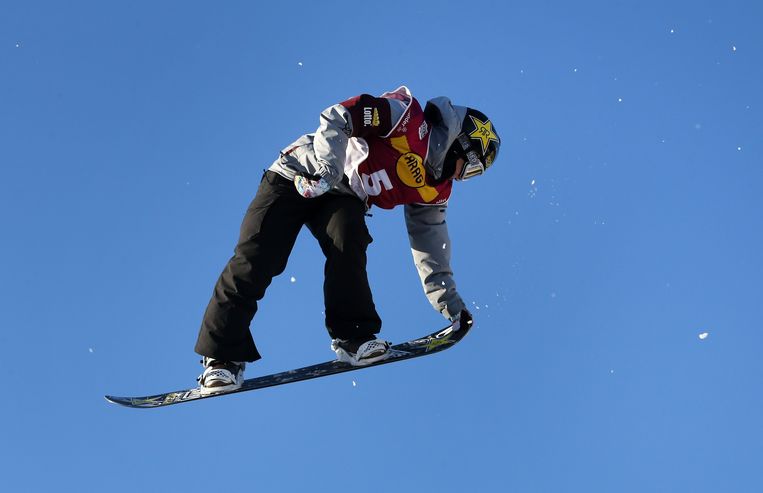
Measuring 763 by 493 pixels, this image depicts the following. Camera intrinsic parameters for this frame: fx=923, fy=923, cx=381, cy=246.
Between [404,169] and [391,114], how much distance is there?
18.0 inches

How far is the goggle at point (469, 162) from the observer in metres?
7.26

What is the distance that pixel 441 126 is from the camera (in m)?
7.25

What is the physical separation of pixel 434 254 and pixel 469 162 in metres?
0.88

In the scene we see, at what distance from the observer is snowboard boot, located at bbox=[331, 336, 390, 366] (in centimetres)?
706

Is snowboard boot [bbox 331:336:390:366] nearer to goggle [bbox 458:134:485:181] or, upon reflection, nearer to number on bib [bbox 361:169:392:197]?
number on bib [bbox 361:169:392:197]

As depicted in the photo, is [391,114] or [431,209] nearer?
[391,114]

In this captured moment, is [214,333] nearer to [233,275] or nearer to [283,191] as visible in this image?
[233,275]

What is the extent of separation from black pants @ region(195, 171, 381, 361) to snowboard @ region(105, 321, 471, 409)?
35 centimetres

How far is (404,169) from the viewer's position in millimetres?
7207

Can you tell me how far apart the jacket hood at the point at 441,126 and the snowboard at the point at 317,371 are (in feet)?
4.85

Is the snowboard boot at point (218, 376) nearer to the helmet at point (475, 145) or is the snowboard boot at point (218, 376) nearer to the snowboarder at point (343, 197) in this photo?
the snowboarder at point (343, 197)

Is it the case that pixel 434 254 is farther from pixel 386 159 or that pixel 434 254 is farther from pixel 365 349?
pixel 365 349

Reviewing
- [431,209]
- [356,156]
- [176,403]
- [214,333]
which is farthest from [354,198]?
Result: [176,403]

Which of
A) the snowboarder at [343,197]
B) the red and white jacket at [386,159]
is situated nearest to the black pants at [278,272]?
the snowboarder at [343,197]
